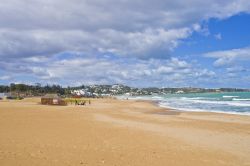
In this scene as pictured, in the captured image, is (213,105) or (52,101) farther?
(52,101)

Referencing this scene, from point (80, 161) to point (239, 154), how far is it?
5.36 meters

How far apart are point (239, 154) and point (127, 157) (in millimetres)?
3907

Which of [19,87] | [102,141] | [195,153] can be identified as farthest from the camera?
[19,87]

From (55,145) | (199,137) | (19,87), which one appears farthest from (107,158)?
(19,87)

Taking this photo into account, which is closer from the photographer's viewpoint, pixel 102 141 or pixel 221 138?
pixel 102 141

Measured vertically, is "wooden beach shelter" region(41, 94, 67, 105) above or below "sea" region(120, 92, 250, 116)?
above

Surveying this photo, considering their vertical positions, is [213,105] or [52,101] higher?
[52,101]

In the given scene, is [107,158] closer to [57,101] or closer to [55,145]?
[55,145]

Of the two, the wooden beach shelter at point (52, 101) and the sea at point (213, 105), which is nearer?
the sea at point (213, 105)

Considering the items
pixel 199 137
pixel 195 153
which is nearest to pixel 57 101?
pixel 199 137

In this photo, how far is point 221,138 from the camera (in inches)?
628

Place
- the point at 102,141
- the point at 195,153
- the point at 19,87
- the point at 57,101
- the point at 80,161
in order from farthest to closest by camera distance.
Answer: the point at 19,87 < the point at 57,101 < the point at 102,141 < the point at 195,153 < the point at 80,161

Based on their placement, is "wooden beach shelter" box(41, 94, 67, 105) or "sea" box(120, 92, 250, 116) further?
"wooden beach shelter" box(41, 94, 67, 105)

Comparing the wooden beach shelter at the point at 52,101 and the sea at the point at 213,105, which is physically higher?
the wooden beach shelter at the point at 52,101
